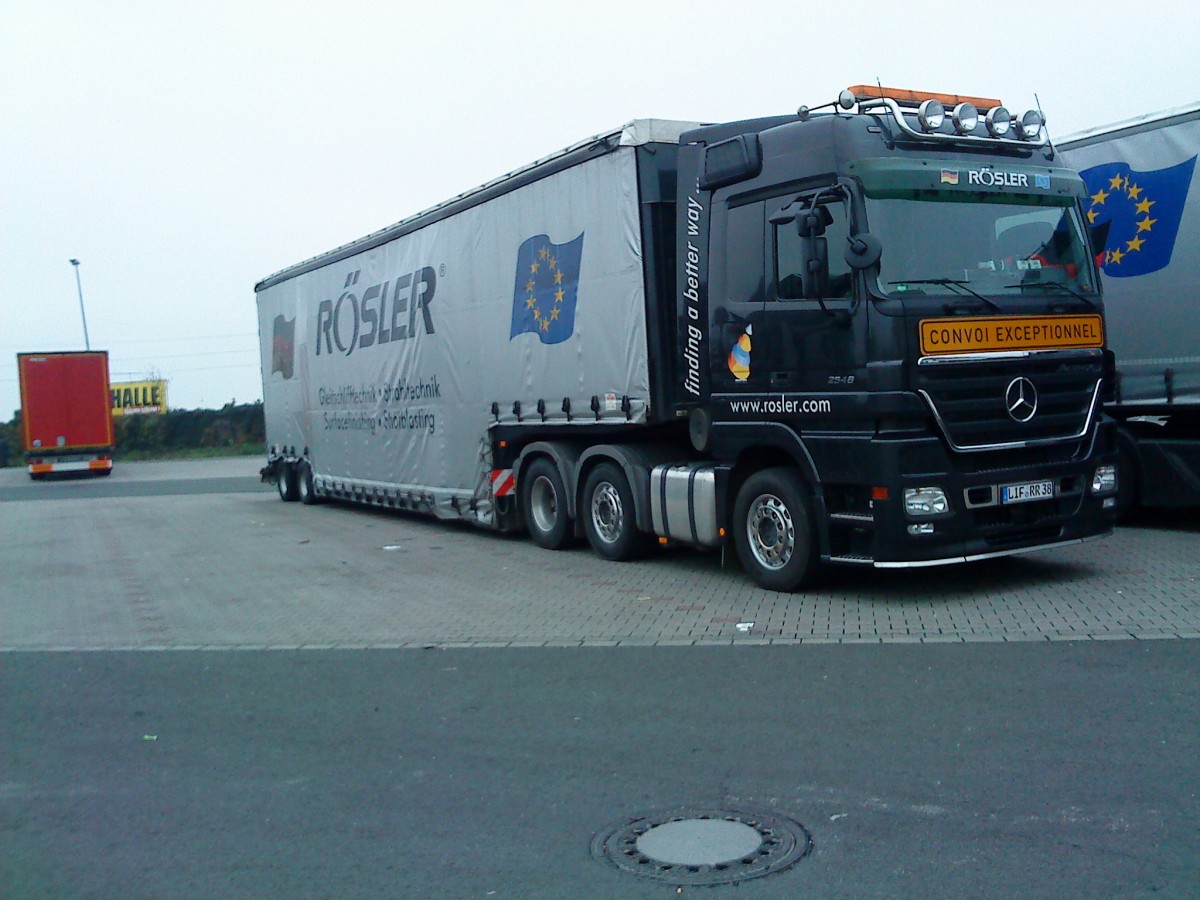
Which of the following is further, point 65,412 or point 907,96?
point 65,412

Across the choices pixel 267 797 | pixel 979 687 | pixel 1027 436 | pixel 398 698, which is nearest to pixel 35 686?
pixel 398 698

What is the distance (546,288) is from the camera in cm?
1323

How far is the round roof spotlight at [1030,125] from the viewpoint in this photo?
9961mm

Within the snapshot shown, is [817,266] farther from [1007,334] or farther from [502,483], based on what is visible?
[502,483]

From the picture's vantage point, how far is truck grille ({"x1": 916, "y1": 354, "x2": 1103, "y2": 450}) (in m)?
8.91

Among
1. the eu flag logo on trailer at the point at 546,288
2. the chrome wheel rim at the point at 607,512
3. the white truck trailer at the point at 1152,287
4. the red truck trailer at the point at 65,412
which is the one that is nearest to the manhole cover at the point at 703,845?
the chrome wheel rim at the point at 607,512

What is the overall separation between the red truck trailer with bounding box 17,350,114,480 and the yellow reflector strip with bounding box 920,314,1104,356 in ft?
121

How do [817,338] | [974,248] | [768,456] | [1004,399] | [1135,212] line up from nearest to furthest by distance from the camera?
1. [1004,399]
2. [974,248]
3. [817,338]
4. [768,456]
5. [1135,212]

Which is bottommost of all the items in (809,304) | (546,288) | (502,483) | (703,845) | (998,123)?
(703,845)

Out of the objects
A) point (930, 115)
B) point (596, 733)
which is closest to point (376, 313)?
point (930, 115)

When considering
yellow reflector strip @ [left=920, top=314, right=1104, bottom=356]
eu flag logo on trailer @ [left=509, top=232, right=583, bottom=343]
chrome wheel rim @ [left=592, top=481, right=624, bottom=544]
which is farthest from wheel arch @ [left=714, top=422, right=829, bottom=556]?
eu flag logo on trailer @ [left=509, top=232, right=583, bottom=343]

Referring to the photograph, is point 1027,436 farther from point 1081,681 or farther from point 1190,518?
point 1190,518

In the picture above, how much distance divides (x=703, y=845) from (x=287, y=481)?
62.9 feet

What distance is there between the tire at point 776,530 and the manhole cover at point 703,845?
15.4 feet
